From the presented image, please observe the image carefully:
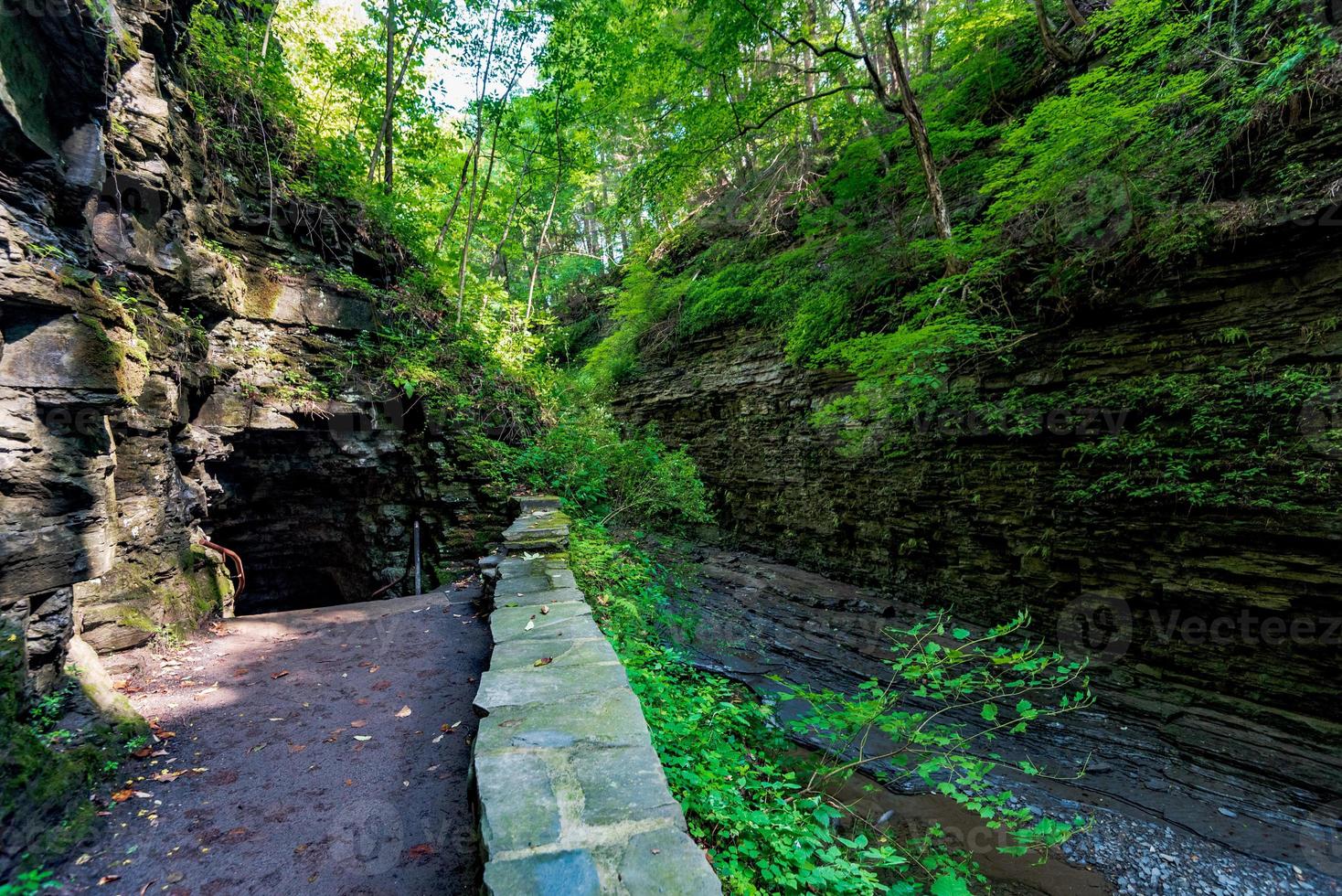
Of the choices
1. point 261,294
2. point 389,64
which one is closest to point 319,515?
point 261,294

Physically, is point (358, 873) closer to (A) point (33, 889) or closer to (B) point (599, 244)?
(A) point (33, 889)

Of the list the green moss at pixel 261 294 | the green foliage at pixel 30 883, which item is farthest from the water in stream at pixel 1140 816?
the green moss at pixel 261 294

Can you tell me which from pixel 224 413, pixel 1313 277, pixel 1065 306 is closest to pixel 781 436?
pixel 1065 306

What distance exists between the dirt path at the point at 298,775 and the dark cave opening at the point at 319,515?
10.5 ft

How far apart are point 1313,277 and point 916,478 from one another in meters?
4.52

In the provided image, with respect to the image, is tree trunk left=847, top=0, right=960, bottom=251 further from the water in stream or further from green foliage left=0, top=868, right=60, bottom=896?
green foliage left=0, top=868, right=60, bottom=896

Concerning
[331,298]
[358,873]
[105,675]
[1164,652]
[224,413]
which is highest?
Result: [331,298]

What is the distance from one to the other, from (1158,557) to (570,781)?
23.2 feet

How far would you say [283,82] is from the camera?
24.9ft

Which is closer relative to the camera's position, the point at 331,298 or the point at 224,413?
the point at 224,413

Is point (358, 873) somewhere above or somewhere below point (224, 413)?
below

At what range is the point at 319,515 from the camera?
7.64 metres

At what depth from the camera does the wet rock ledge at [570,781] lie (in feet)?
4.80

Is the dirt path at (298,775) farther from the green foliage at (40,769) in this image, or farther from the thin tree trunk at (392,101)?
the thin tree trunk at (392,101)
